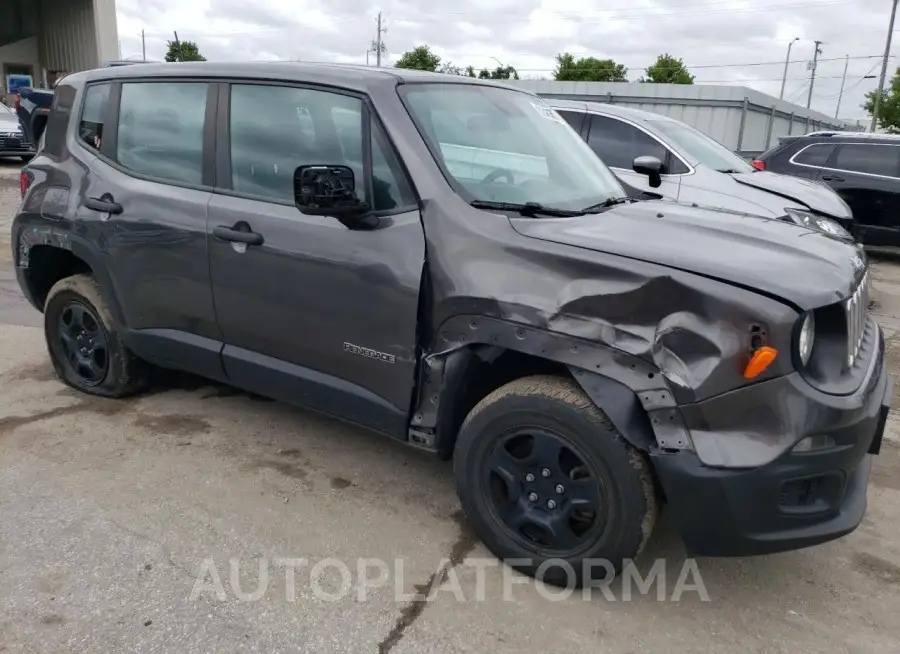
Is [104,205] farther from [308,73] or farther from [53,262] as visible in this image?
[308,73]

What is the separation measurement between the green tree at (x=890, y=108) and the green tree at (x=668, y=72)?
13192mm

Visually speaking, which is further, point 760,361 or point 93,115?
point 93,115

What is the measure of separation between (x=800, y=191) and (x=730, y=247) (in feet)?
17.3

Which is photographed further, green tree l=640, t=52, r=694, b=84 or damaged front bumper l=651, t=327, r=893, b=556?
green tree l=640, t=52, r=694, b=84

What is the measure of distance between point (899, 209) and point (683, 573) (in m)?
8.41

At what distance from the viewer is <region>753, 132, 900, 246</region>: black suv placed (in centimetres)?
941

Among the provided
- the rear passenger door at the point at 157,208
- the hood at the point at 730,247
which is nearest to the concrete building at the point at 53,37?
the rear passenger door at the point at 157,208

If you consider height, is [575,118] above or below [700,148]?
above

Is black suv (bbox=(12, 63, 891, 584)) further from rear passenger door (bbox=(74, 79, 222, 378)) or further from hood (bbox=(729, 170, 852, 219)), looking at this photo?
hood (bbox=(729, 170, 852, 219))

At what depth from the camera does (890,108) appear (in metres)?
48.2

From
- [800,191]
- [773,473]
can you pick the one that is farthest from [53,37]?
[773,473]

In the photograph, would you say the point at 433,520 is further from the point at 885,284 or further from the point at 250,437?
the point at 885,284

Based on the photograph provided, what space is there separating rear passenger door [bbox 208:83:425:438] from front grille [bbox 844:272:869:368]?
1519mm

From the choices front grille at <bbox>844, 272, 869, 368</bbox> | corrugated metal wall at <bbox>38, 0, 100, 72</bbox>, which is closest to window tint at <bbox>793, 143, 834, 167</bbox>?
front grille at <bbox>844, 272, 869, 368</bbox>
